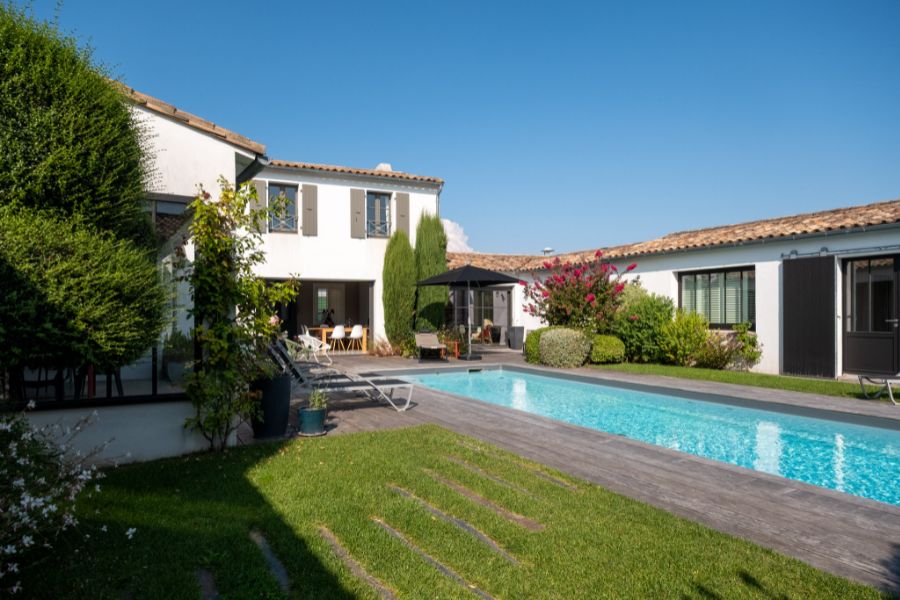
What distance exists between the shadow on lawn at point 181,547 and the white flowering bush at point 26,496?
7.3 inches

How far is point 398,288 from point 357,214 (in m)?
2.65

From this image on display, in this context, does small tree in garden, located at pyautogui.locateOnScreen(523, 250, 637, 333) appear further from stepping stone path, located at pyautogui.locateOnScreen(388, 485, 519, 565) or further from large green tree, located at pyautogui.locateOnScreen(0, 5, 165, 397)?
large green tree, located at pyautogui.locateOnScreen(0, 5, 165, 397)

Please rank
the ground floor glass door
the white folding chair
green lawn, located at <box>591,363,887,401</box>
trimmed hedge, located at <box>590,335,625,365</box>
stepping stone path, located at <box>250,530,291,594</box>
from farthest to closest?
trimmed hedge, located at <box>590,335,625,365</box>
the ground floor glass door
green lawn, located at <box>591,363,887,401</box>
the white folding chair
stepping stone path, located at <box>250,530,291,594</box>

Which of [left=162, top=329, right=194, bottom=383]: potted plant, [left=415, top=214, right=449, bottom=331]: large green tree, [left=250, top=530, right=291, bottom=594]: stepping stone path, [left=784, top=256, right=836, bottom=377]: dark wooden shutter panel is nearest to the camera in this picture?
[left=250, top=530, right=291, bottom=594]: stepping stone path

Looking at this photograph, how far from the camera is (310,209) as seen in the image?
51.7ft

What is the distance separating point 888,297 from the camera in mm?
10648

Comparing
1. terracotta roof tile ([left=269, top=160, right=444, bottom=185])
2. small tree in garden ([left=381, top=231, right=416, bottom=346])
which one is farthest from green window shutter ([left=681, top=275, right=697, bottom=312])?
terracotta roof tile ([left=269, top=160, right=444, bottom=185])

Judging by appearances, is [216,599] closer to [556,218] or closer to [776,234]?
[776,234]

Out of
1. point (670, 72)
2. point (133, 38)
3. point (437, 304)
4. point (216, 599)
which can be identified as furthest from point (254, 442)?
point (670, 72)

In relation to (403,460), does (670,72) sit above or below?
above

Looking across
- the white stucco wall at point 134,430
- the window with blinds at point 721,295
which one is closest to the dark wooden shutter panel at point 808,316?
the window with blinds at point 721,295

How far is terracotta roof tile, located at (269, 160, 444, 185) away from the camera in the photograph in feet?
50.4

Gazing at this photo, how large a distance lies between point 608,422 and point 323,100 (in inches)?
465

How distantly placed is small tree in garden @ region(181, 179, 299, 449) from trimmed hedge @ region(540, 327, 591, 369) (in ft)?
29.5
